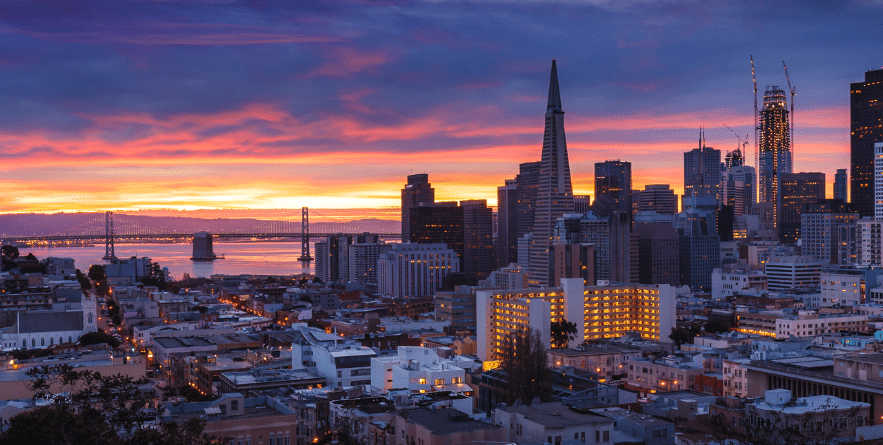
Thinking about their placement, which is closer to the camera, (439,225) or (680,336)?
(680,336)

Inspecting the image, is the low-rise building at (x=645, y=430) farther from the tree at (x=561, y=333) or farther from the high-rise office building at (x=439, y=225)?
the high-rise office building at (x=439, y=225)

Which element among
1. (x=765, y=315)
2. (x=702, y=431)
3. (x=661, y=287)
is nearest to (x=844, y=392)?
(x=702, y=431)

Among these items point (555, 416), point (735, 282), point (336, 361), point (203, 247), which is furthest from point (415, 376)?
point (203, 247)

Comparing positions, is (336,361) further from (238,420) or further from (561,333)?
(561,333)

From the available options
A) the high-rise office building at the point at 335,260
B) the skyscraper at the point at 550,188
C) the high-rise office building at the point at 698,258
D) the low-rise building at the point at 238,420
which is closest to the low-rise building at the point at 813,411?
the low-rise building at the point at 238,420

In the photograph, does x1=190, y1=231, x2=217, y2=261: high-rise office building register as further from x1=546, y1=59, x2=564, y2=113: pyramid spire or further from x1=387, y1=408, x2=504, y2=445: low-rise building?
x1=387, y1=408, x2=504, y2=445: low-rise building

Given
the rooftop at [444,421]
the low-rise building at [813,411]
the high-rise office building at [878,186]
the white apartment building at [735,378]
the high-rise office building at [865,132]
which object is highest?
the high-rise office building at [865,132]
